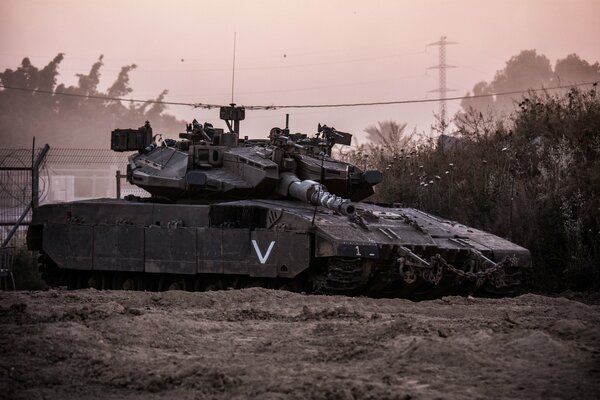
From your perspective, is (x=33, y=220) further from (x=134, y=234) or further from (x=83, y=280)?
(x=134, y=234)

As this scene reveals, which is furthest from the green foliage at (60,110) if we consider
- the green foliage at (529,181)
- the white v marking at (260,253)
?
the white v marking at (260,253)

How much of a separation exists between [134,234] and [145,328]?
5.76m

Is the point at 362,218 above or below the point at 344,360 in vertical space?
above

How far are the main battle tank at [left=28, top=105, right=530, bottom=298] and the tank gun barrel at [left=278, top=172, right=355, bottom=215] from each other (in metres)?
0.02

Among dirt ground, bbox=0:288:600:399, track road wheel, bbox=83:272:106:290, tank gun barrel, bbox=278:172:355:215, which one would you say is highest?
tank gun barrel, bbox=278:172:355:215

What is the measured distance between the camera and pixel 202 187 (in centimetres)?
1554

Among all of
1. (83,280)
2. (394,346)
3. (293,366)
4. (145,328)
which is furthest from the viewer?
(83,280)

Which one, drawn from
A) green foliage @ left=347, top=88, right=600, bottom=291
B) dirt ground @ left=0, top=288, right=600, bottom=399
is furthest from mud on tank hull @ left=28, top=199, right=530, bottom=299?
green foliage @ left=347, top=88, right=600, bottom=291

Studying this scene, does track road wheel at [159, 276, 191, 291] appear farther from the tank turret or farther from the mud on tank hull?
the tank turret

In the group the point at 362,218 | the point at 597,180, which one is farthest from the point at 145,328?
the point at 597,180

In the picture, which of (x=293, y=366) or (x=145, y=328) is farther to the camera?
(x=145, y=328)

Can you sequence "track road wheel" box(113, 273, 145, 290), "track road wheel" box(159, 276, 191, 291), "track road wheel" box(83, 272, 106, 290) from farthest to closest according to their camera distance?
"track road wheel" box(83, 272, 106, 290) → "track road wheel" box(113, 273, 145, 290) → "track road wheel" box(159, 276, 191, 291)

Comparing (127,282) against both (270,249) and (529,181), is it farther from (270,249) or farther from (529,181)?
(529,181)

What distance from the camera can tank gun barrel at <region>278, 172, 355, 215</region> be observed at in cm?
1344
